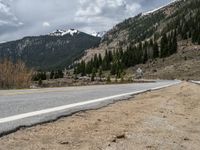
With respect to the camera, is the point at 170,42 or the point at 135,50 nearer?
the point at 170,42

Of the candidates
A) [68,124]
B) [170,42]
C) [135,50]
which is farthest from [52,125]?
[135,50]

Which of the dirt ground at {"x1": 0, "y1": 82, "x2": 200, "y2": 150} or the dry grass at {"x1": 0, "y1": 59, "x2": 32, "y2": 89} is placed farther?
the dry grass at {"x1": 0, "y1": 59, "x2": 32, "y2": 89}

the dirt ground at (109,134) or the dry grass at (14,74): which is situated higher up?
the dry grass at (14,74)

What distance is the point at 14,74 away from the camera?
3719cm

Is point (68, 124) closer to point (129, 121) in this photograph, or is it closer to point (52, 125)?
point (52, 125)

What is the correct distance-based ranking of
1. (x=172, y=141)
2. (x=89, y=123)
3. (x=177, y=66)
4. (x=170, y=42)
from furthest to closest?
(x=170, y=42) → (x=177, y=66) → (x=89, y=123) → (x=172, y=141)

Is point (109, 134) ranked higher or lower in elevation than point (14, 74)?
lower

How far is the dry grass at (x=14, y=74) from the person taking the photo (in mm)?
35344

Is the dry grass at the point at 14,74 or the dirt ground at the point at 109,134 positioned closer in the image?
the dirt ground at the point at 109,134

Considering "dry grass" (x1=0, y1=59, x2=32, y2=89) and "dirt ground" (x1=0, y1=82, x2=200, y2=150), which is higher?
"dry grass" (x1=0, y1=59, x2=32, y2=89)

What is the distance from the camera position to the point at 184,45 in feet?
568

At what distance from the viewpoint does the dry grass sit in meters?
35.3

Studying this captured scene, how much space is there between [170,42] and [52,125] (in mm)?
164350

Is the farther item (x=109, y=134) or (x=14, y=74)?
(x=14, y=74)
